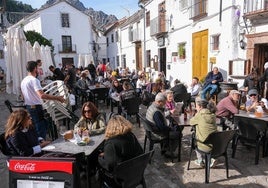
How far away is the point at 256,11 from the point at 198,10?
12.2 ft

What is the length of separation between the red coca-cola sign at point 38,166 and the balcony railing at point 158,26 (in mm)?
13492

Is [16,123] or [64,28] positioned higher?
[64,28]

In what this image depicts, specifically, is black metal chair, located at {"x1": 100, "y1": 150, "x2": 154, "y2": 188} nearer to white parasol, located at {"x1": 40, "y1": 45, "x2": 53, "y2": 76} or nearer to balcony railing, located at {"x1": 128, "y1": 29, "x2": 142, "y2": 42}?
white parasol, located at {"x1": 40, "y1": 45, "x2": 53, "y2": 76}

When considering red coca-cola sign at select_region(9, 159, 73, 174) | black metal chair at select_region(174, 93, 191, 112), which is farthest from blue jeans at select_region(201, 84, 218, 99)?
red coca-cola sign at select_region(9, 159, 73, 174)

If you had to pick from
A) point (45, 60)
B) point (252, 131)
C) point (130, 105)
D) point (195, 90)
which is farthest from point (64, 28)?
point (252, 131)

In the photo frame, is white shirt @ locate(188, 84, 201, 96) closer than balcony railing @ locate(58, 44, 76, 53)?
Yes

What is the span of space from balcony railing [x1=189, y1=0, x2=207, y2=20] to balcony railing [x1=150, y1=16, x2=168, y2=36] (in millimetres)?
3487

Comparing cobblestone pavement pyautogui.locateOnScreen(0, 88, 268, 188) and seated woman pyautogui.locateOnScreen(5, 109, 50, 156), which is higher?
seated woman pyautogui.locateOnScreen(5, 109, 50, 156)

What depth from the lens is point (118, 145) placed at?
114 inches

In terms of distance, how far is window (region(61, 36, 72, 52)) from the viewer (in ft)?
101

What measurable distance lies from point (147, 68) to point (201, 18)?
8.53m

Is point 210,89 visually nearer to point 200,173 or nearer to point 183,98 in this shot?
point 183,98

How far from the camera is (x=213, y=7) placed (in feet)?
32.9

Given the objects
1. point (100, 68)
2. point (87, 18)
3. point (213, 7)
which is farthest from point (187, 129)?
point (87, 18)
